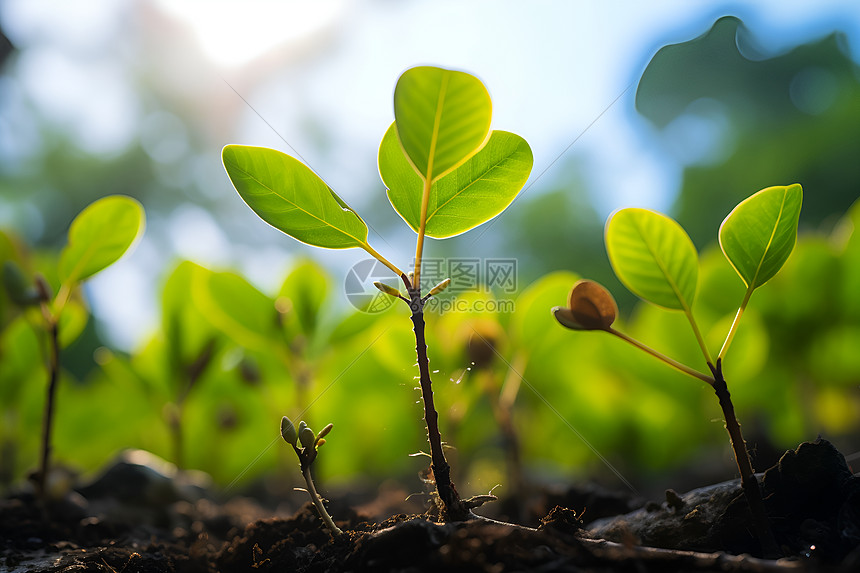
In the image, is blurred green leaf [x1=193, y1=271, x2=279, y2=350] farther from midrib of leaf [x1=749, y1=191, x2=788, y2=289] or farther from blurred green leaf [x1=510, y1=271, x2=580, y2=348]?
midrib of leaf [x1=749, y1=191, x2=788, y2=289]

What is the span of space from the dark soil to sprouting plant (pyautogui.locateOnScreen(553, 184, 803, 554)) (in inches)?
1.8

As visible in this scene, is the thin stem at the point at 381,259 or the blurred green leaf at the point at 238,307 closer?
the thin stem at the point at 381,259

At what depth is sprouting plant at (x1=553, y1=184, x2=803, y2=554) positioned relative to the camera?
1.25 ft

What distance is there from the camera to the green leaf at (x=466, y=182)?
450 millimetres

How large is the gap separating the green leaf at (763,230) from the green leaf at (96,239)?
2.13ft

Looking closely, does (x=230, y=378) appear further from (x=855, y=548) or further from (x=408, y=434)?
(x=855, y=548)

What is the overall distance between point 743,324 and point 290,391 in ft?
2.76

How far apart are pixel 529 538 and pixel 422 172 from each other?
0.28 metres

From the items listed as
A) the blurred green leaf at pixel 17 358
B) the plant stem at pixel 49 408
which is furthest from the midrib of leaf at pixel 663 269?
the blurred green leaf at pixel 17 358

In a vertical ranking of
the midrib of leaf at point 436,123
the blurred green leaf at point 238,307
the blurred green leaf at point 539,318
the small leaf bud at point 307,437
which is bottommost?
the small leaf bud at point 307,437

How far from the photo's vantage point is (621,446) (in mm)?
1127

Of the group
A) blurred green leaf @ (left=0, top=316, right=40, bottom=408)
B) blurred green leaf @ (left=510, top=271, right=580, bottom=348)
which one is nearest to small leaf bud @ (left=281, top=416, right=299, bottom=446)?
blurred green leaf @ (left=510, top=271, right=580, bottom=348)

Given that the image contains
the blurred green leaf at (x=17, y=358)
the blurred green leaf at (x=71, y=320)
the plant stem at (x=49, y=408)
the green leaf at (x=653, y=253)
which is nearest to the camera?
the green leaf at (x=653, y=253)

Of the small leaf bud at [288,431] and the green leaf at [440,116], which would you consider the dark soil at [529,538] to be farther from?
the green leaf at [440,116]
